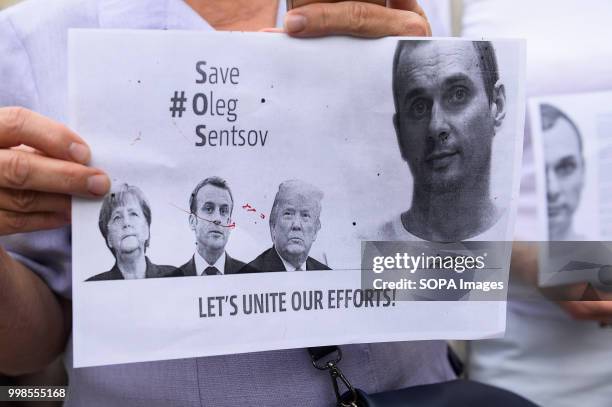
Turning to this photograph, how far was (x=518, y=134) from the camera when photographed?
0.62m

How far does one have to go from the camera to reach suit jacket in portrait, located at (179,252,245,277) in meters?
0.58

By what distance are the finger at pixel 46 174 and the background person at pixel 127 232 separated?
2cm

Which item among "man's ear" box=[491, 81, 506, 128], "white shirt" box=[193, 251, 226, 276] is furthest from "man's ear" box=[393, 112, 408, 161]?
"white shirt" box=[193, 251, 226, 276]

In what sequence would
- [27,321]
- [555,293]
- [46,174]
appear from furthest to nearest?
[555,293] → [27,321] → [46,174]

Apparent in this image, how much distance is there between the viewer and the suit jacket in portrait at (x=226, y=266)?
58cm

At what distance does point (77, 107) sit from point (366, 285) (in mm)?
341

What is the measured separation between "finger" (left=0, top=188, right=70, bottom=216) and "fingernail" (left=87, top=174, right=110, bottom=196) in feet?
0.16

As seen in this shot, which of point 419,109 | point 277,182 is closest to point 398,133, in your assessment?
point 419,109

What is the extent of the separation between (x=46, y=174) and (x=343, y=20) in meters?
0.32

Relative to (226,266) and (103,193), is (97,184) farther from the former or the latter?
(226,266)

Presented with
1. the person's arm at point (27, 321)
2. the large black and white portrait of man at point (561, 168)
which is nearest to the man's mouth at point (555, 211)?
the large black and white portrait of man at point (561, 168)

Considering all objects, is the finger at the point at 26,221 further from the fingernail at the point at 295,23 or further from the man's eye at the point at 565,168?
the man's eye at the point at 565,168

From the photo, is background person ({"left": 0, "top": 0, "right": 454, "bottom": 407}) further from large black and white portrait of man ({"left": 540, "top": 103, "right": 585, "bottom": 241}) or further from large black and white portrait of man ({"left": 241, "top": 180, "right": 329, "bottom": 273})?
large black and white portrait of man ({"left": 540, "top": 103, "right": 585, "bottom": 241})

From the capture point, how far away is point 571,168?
854 millimetres
